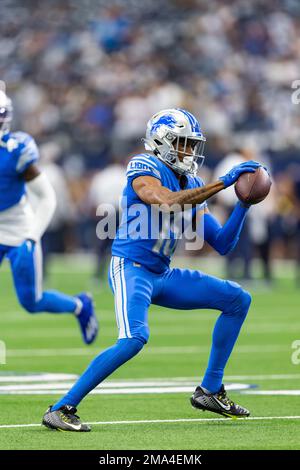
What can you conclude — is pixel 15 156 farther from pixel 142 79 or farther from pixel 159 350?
pixel 142 79

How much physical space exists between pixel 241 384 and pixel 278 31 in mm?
15173

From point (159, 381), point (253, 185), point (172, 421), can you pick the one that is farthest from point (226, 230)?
point (159, 381)

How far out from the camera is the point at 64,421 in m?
6.04

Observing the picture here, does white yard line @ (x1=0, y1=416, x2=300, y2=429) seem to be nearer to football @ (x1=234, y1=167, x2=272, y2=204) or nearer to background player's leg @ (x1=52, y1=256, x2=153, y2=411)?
background player's leg @ (x1=52, y1=256, x2=153, y2=411)

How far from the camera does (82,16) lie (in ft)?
77.0

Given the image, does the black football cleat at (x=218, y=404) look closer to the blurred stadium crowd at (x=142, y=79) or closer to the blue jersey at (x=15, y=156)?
the blue jersey at (x=15, y=156)

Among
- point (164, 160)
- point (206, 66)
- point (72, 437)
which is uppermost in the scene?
point (206, 66)

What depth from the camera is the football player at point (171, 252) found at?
6262 mm

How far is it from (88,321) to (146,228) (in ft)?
11.6

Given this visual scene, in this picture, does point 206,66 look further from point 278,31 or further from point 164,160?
point 164,160

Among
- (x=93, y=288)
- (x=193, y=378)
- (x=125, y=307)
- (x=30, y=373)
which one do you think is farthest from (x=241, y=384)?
(x=93, y=288)

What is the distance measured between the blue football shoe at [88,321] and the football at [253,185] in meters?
3.78

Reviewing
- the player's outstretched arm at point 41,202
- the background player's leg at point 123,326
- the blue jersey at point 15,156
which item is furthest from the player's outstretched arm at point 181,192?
the player's outstretched arm at point 41,202

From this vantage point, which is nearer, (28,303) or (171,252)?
Answer: (171,252)
